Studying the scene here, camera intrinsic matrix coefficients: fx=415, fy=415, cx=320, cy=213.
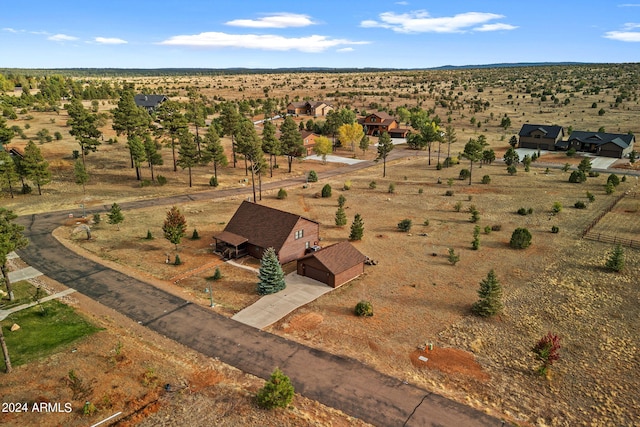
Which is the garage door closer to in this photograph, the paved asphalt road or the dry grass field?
the dry grass field

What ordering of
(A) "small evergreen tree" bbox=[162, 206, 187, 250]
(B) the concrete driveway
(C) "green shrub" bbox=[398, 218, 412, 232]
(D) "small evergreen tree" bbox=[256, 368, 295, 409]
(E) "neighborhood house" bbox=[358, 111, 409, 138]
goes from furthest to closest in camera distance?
1. (E) "neighborhood house" bbox=[358, 111, 409, 138]
2. (C) "green shrub" bbox=[398, 218, 412, 232]
3. (A) "small evergreen tree" bbox=[162, 206, 187, 250]
4. (B) the concrete driveway
5. (D) "small evergreen tree" bbox=[256, 368, 295, 409]

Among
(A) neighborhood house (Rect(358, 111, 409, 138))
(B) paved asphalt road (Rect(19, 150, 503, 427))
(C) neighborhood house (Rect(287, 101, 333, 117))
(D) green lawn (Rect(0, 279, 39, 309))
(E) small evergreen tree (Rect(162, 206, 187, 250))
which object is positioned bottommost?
(B) paved asphalt road (Rect(19, 150, 503, 427))

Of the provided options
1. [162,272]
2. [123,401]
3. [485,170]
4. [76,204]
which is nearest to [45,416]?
[123,401]

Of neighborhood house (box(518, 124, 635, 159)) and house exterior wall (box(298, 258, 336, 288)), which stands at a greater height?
neighborhood house (box(518, 124, 635, 159))

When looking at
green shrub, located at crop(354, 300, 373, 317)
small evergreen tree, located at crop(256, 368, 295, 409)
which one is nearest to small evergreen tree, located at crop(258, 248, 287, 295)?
green shrub, located at crop(354, 300, 373, 317)

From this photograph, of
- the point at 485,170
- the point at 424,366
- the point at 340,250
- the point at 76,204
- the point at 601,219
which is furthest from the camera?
the point at 485,170

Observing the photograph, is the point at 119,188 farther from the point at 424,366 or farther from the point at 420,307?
the point at 424,366

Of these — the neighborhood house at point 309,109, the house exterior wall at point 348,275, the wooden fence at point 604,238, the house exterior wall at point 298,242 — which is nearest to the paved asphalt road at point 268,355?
the house exterior wall at point 348,275
